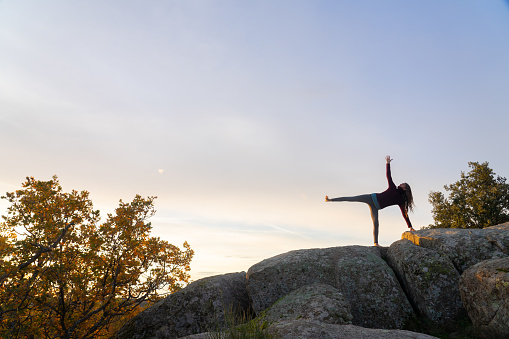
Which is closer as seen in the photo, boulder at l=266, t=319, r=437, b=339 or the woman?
boulder at l=266, t=319, r=437, b=339

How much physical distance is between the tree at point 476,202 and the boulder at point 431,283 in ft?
76.0

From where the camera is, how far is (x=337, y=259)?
45.8ft

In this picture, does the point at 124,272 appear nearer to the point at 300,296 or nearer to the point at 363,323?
the point at 300,296

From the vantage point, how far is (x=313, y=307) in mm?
10258

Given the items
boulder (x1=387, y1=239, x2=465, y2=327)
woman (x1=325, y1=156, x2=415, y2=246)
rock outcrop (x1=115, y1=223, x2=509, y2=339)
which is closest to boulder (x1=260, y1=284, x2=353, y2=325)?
rock outcrop (x1=115, y1=223, x2=509, y2=339)

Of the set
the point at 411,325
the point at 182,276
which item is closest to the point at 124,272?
the point at 182,276

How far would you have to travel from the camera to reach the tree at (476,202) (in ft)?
101

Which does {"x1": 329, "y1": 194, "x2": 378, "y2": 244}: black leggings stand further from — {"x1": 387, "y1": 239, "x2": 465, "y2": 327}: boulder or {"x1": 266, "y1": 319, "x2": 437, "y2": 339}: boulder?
{"x1": 266, "y1": 319, "x2": 437, "y2": 339}: boulder

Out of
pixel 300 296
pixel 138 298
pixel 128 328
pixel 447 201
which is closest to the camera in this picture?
pixel 300 296

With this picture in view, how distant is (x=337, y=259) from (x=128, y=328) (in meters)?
9.05

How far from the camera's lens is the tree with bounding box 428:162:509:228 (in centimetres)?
3070

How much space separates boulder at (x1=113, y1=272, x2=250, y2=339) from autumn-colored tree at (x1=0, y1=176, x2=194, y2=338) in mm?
1526

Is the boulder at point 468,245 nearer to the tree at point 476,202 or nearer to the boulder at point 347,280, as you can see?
the boulder at point 347,280

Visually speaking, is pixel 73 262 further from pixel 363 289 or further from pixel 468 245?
pixel 468 245
